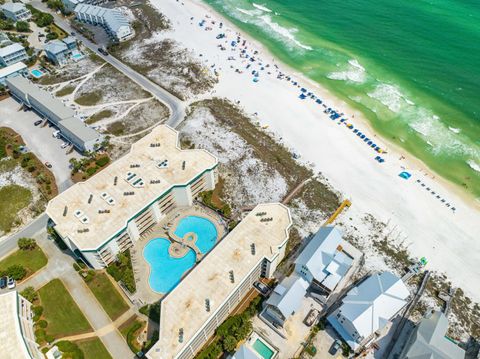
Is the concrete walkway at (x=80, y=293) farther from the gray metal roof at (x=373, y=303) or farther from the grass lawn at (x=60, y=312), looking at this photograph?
the gray metal roof at (x=373, y=303)

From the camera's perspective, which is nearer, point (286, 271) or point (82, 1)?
point (286, 271)

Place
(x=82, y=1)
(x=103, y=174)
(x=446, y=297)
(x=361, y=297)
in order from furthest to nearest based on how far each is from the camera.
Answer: (x=82, y=1)
(x=103, y=174)
(x=446, y=297)
(x=361, y=297)

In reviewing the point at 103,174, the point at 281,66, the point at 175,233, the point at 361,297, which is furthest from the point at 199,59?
the point at 361,297

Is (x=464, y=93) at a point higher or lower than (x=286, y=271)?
higher

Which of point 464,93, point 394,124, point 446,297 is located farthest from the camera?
point 464,93

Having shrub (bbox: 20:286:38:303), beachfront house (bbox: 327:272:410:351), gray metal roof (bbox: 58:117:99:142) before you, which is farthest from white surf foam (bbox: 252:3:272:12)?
shrub (bbox: 20:286:38:303)

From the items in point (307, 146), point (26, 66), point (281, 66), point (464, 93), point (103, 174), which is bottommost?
point (103, 174)

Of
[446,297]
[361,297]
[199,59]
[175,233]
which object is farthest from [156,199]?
[199,59]

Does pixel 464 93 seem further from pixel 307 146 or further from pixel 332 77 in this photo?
pixel 307 146
